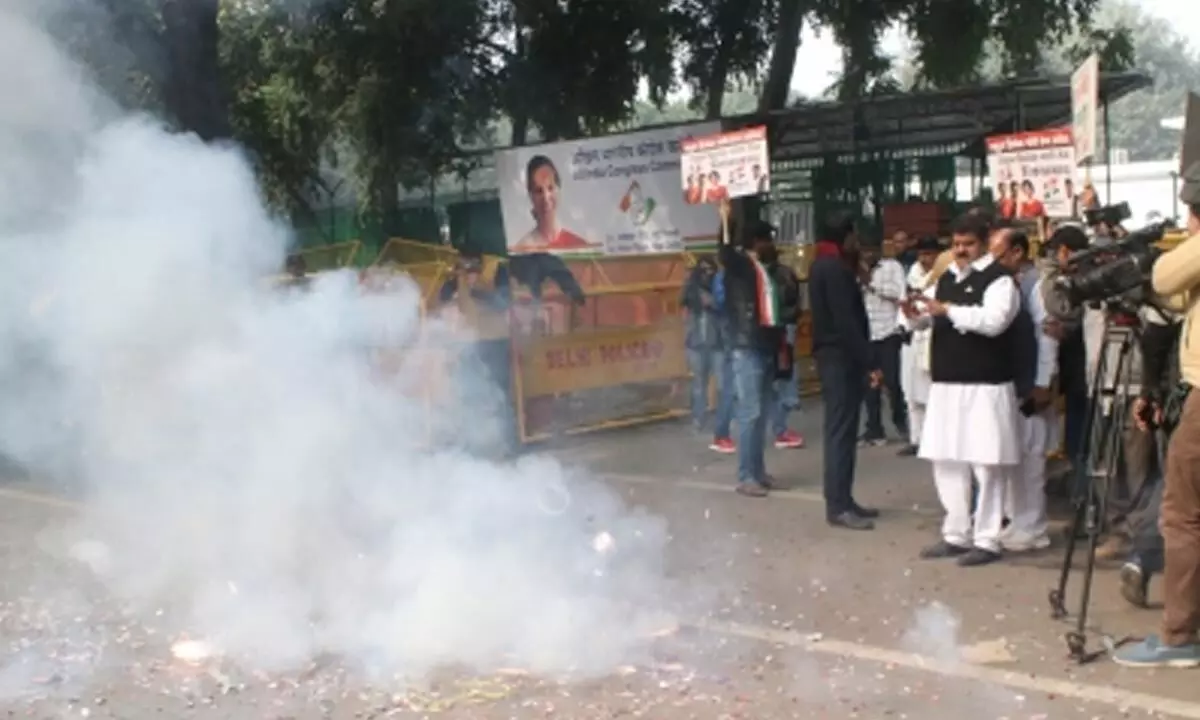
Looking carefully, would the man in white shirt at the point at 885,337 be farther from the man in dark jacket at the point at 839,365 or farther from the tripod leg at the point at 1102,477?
the tripod leg at the point at 1102,477

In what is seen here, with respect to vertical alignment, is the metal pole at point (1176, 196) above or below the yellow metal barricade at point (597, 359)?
above

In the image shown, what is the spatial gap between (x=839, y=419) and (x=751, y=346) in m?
1.20

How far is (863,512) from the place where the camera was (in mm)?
7996

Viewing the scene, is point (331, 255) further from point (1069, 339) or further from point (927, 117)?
point (1069, 339)

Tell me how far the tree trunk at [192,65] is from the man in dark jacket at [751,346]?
346cm

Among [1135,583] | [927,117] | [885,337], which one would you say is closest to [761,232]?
[885,337]

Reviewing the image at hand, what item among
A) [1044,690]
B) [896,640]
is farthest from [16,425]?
[1044,690]

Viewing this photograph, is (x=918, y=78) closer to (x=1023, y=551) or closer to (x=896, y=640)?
(x=1023, y=551)

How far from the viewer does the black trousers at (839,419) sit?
7.75m

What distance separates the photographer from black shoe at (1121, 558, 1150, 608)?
5.90 metres

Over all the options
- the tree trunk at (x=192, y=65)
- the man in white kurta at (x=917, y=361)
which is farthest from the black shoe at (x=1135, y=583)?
the tree trunk at (x=192, y=65)

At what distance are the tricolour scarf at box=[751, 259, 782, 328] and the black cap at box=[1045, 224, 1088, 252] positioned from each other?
187 cm

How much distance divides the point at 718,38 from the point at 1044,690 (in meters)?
16.5

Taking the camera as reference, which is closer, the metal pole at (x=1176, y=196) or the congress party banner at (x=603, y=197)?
the metal pole at (x=1176, y=196)
